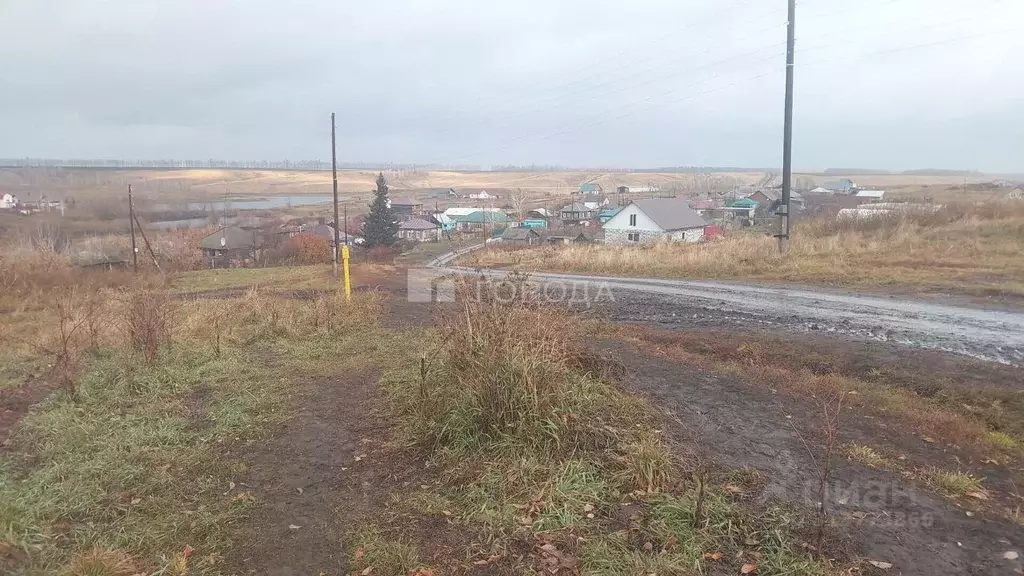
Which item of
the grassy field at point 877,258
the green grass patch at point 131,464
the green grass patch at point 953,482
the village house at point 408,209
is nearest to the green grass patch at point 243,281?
the grassy field at point 877,258

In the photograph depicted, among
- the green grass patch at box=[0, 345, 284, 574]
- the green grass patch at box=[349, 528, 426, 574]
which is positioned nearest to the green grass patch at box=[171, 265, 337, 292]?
the green grass patch at box=[0, 345, 284, 574]

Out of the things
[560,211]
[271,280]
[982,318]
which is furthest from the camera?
[560,211]

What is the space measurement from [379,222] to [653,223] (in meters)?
25.3

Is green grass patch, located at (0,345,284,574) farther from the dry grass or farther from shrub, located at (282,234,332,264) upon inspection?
shrub, located at (282,234,332,264)

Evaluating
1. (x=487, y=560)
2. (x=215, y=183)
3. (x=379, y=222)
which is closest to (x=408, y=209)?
(x=379, y=222)

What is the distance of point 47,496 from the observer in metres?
3.91

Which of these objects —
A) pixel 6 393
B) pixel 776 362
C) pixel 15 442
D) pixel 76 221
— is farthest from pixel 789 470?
pixel 76 221

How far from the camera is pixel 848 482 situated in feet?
13.8

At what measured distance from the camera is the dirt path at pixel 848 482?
3.38 meters

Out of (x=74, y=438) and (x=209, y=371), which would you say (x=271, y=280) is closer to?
(x=209, y=371)

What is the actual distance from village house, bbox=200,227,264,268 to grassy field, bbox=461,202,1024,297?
24261 mm

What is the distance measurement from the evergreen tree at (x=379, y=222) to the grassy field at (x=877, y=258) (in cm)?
2983

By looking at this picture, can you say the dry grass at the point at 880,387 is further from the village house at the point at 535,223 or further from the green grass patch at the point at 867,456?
the village house at the point at 535,223

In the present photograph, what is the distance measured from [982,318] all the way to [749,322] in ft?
12.7
